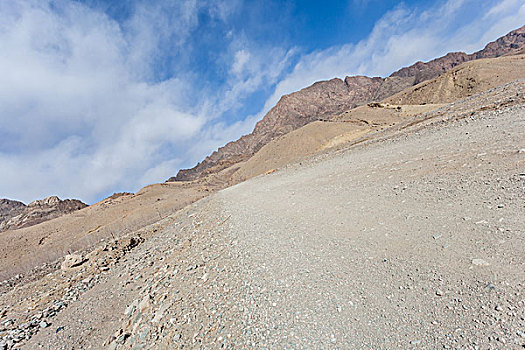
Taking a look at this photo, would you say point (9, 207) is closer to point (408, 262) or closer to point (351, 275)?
point (351, 275)

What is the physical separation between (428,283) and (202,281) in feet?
11.4

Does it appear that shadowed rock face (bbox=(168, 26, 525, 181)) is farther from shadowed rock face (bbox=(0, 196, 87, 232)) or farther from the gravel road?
the gravel road

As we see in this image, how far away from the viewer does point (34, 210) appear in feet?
148

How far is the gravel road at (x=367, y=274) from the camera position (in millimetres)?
2111

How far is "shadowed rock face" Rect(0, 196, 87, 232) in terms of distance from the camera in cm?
3891

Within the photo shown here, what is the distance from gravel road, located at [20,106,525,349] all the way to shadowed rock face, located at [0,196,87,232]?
1902 inches

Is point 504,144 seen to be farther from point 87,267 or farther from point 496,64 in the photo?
point 496,64

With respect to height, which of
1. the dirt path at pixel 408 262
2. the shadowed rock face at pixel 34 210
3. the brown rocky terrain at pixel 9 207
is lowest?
the dirt path at pixel 408 262

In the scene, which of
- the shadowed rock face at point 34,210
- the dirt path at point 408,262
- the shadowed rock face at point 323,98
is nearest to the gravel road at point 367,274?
the dirt path at point 408,262

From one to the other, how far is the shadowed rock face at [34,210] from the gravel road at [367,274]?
48318 millimetres

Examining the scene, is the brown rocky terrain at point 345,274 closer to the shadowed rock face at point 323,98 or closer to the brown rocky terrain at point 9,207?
the brown rocky terrain at point 9,207

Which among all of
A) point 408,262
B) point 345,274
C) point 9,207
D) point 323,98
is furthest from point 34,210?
point 323,98

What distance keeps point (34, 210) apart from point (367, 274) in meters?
63.5

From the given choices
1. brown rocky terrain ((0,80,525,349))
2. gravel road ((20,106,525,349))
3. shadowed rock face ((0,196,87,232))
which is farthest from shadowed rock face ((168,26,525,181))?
gravel road ((20,106,525,349))
